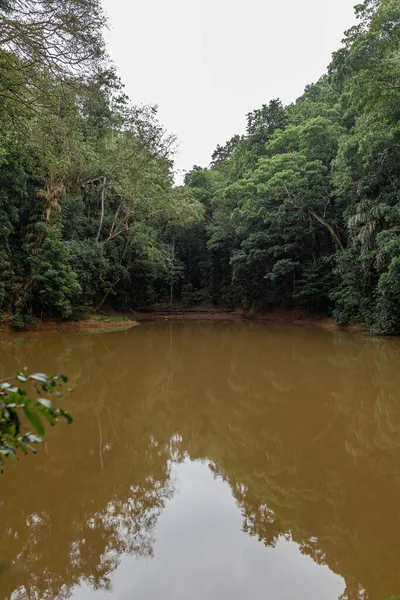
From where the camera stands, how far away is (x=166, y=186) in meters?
17.5

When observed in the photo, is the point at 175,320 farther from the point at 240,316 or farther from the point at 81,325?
the point at 81,325

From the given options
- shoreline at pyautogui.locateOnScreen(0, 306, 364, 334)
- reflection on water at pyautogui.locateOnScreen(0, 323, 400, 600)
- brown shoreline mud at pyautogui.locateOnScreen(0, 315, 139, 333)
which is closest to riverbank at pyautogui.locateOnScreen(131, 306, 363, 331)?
shoreline at pyautogui.locateOnScreen(0, 306, 364, 334)

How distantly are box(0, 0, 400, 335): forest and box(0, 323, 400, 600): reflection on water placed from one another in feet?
14.8

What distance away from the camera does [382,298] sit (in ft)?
41.2

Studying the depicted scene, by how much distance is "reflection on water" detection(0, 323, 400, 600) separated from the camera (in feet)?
6.95

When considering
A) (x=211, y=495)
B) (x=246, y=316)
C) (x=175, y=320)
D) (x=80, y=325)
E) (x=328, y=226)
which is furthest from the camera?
(x=246, y=316)

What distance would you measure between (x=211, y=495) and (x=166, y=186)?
15944 mm

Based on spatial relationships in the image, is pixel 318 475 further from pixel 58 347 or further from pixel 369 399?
pixel 58 347

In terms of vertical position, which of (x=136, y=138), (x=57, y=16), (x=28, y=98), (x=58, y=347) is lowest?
(x=58, y=347)

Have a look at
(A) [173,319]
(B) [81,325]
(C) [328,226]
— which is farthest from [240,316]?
(B) [81,325]

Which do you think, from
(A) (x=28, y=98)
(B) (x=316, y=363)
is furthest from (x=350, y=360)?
(A) (x=28, y=98)

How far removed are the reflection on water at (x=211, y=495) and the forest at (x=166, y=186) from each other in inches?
178

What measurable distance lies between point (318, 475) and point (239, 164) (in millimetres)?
21445

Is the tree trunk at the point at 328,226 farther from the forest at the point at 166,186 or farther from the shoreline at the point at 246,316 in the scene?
the shoreline at the point at 246,316
